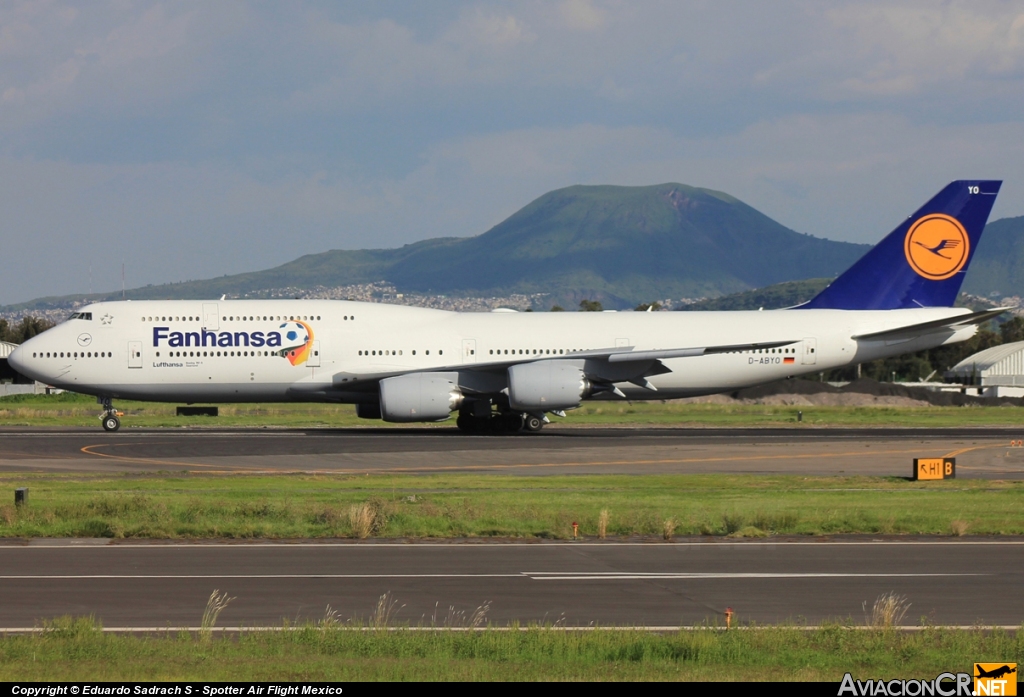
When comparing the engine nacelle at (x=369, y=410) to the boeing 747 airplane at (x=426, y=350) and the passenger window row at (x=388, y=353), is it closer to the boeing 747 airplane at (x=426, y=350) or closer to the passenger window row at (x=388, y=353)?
the boeing 747 airplane at (x=426, y=350)

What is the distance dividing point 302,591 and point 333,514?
5702mm

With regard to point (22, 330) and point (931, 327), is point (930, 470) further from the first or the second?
point (22, 330)

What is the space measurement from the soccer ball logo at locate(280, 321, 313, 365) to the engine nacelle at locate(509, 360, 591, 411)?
7.71 m

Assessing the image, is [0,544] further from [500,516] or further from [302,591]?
[500,516]

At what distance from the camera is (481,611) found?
12531mm

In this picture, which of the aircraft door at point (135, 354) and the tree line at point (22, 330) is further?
the tree line at point (22, 330)

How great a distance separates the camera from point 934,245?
47000 millimetres

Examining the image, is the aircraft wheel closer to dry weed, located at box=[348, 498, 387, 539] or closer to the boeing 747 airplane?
the boeing 747 airplane

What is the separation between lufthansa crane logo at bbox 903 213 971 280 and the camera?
47.0 m

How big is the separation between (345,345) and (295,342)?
1792 millimetres

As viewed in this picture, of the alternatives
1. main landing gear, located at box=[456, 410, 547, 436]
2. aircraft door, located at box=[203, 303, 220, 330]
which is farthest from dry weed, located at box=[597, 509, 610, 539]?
aircraft door, located at box=[203, 303, 220, 330]

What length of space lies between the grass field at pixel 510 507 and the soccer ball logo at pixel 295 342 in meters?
16.2

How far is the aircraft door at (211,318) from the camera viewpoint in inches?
1693

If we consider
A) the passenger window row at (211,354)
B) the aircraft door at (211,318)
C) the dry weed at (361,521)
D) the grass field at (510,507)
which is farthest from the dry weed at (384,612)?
the aircraft door at (211,318)
